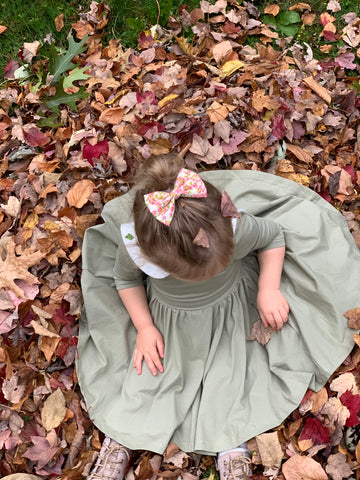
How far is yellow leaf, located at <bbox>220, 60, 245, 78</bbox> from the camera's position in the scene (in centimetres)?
266

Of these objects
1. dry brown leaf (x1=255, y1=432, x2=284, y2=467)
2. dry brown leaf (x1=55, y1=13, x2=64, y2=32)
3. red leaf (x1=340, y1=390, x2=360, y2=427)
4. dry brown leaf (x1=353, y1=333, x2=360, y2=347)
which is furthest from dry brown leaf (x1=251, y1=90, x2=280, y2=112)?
dry brown leaf (x1=255, y1=432, x2=284, y2=467)

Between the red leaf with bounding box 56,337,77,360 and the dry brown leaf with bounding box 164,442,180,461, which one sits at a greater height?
the red leaf with bounding box 56,337,77,360

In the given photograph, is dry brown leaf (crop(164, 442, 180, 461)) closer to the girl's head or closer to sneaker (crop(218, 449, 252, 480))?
sneaker (crop(218, 449, 252, 480))

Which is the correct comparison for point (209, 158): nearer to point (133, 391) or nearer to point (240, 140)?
point (240, 140)

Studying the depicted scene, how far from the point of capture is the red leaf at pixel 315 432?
75.3 inches

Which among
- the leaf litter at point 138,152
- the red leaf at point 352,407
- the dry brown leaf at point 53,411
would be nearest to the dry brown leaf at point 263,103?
the leaf litter at point 138,152

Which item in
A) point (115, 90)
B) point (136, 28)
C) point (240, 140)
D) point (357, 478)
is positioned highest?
point (136, 28)

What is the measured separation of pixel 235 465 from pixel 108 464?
55cm

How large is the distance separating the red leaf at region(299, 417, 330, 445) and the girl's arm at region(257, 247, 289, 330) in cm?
40

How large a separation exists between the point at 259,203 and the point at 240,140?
14.8 inches

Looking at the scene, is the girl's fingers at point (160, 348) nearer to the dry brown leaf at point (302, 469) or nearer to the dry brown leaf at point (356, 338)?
the dry brown leaf at point (302, 469)

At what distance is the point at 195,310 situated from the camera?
2.11m

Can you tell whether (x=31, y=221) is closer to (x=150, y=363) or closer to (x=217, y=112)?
(x=150, y=363)

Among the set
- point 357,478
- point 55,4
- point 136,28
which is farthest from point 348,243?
point 55,4
